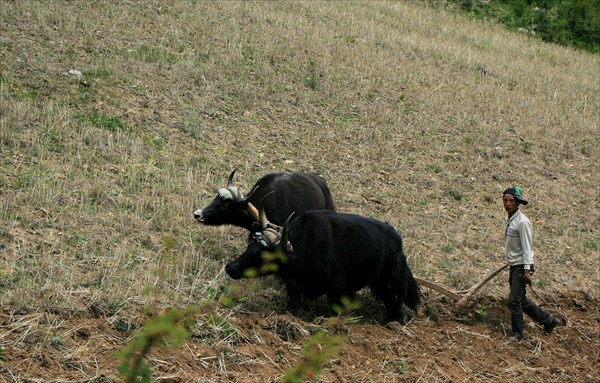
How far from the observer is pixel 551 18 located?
3262 centimetres

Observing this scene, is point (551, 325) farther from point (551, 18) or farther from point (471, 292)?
point (551, 18)

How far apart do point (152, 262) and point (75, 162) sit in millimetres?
3408

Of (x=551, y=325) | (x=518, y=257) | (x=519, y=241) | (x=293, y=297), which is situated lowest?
(x=551, y=325)

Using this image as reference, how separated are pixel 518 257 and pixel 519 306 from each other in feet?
2.13

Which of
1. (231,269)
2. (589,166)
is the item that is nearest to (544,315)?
(231,269)

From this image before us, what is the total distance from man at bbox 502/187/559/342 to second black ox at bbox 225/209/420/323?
1.24 meters

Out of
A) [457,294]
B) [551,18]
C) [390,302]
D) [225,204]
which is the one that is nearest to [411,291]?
[390,302]

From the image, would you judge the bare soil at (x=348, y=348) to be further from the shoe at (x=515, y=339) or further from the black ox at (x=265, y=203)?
the black ox at (x=265, y=203)

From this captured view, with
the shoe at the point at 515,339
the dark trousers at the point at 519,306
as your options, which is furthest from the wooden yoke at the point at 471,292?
the shoe at the point at 515,339

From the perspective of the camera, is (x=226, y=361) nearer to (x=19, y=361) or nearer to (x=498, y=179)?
(x=19, y=361)

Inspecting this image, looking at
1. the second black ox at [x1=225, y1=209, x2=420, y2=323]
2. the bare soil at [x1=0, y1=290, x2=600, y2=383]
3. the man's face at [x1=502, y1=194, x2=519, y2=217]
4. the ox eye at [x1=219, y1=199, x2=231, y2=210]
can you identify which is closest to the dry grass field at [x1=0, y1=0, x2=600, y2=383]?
the bare soil at [x1=0, y1=290, x2=600, y2=383]

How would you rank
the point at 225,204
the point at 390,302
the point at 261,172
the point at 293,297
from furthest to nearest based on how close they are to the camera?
the point at 261,172 < the point at 225,204 < the point at 390,302 < the point at 293,297

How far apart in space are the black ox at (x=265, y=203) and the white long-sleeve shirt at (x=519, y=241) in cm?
258

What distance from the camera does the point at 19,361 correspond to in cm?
741
